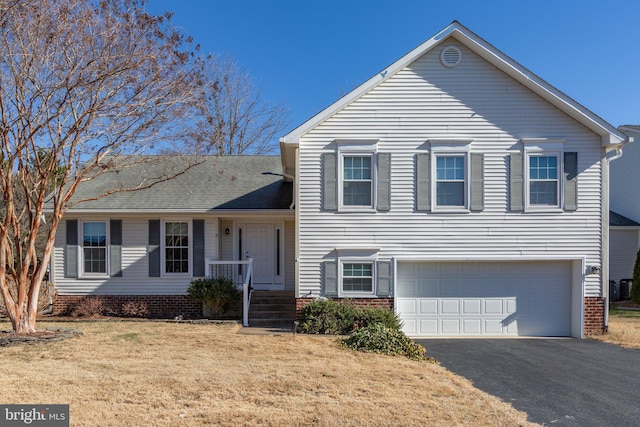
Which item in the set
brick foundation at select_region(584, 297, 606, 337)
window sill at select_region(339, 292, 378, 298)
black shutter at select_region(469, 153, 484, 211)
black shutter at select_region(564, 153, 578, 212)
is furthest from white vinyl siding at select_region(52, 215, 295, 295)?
brick foundation at select_region(584, 297, 606, 337)

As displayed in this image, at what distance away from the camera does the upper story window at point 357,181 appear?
11633 millimetres

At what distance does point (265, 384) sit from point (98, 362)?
3410 millimetres

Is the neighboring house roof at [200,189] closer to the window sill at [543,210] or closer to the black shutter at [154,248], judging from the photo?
the black shutter at [154,248]

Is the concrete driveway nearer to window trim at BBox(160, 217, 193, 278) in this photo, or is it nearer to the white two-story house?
the white two-story house

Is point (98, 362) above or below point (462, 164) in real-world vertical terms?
below

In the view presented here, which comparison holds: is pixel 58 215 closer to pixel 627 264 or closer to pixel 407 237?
pixel 407 237

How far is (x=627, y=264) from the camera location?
19.2 m

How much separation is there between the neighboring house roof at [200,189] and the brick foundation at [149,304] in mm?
2660

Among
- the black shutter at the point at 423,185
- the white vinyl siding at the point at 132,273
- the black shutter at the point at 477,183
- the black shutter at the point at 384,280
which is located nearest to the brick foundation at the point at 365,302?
the black shutter at the point at 384,280

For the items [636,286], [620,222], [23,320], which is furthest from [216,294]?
[620,222]

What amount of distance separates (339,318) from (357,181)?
3.51m

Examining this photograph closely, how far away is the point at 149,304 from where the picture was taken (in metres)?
13.5

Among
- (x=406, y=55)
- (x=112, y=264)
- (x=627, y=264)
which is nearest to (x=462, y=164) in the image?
(x=406, y=55)

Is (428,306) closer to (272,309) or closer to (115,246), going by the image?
(272,309)
